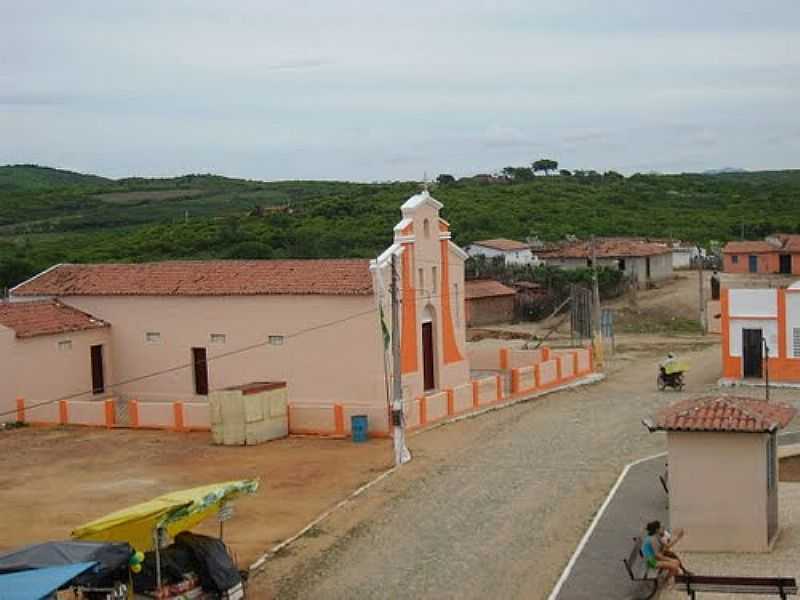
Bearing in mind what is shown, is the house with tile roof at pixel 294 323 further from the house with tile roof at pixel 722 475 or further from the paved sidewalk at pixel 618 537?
the house with tile roof at pixel 722 475

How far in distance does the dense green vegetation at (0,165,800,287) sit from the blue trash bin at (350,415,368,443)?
100 ft

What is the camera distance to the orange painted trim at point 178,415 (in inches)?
1099

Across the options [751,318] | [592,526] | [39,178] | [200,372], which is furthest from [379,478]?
[39,178]

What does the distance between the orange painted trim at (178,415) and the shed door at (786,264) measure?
40.6 metres

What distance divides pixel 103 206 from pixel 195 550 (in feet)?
277

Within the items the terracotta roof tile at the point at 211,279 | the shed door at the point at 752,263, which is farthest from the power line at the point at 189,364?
the shed door at the point at 752,263

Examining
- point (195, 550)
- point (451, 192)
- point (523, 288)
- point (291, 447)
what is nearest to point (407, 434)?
point (291, 447)

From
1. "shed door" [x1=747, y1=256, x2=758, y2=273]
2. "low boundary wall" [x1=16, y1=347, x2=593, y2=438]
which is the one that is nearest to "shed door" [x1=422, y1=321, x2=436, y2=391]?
"low boundary wall" [x1=16, y1=347, x2=593, y2=438]

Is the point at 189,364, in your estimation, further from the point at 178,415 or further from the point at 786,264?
the point at 786,264

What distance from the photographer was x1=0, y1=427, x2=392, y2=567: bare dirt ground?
19344 mm

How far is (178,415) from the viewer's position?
27906 millimetres

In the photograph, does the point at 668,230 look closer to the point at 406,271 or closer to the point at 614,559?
the point at 406,271

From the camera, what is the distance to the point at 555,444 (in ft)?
79.9

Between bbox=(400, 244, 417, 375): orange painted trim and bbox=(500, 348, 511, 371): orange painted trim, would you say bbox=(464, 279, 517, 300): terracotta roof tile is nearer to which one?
bbox=(500, 348, 511, 371): orange painted trim
